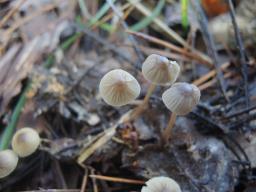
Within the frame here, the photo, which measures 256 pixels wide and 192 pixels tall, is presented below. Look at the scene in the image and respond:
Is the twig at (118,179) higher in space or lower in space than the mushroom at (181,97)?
lower

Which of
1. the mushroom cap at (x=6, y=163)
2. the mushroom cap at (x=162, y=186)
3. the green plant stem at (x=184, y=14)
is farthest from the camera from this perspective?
the green plant stem at (x=184, y=14)

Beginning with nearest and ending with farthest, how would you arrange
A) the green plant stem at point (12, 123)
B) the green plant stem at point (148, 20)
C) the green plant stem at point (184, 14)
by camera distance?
1. the green plant stem at point (12, 123)
2. the green plant stem at point (184, 14)
3. the green plant stem at point (148, 20)

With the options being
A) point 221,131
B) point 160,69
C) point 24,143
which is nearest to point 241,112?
point 221,131

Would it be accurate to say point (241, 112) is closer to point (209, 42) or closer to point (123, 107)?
point (209, 42)

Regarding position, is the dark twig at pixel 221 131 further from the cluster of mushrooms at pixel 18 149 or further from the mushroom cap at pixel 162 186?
the cluster of mushrooms at pixel 18 149

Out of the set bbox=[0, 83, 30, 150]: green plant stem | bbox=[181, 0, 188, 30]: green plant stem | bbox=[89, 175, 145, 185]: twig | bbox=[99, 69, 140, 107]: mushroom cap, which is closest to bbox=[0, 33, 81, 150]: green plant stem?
bbox=[0, 83, 30, 150]: green plant stem

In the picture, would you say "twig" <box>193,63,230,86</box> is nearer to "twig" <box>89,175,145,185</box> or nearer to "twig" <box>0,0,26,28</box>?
"twig" <box>89,175,145,185</box>

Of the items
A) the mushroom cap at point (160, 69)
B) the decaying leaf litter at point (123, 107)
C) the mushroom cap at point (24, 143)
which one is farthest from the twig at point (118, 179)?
the mushroom cap at point (160, 69)
